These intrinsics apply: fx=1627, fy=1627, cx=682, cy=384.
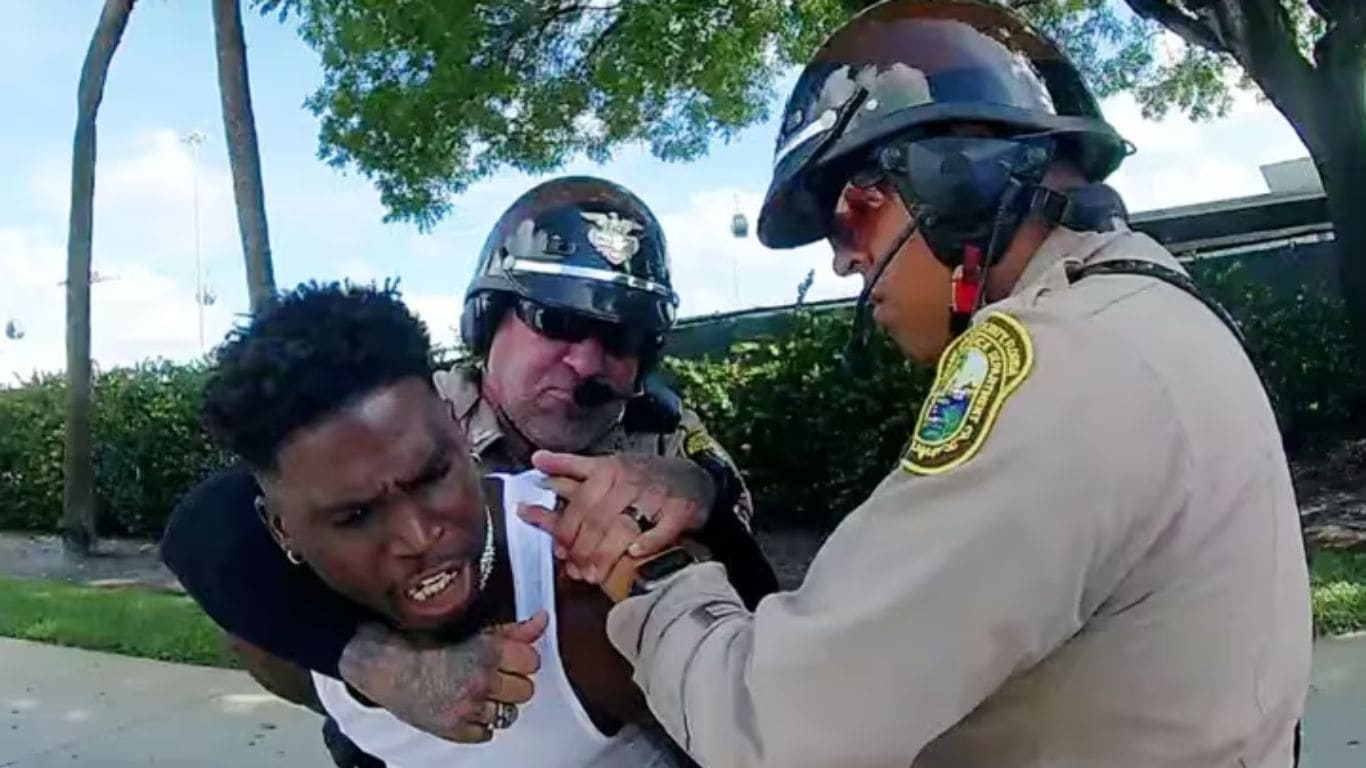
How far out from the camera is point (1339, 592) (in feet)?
21.2

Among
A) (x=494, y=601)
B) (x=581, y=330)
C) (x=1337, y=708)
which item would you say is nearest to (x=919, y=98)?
(x=494, y=601)

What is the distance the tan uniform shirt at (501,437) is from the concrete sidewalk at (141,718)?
323 centimetres

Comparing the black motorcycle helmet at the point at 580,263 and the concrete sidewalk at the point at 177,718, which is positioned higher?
the black motorcycle helmet at the point at 580,263

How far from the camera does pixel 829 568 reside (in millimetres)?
1169

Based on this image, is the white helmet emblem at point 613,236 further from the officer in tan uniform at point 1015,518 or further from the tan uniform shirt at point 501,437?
the officer in tan uniform at point 1015,518

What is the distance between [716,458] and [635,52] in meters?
8.48

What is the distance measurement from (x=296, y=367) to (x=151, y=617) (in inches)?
273

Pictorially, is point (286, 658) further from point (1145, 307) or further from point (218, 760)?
point (218, 760)

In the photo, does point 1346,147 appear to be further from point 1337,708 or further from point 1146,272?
point 1146,272

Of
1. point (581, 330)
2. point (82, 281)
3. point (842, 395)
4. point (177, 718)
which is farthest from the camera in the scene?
point (82, 281)

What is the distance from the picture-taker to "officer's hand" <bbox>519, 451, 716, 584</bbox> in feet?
4.82

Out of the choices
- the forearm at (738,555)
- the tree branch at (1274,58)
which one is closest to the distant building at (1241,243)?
the tree branch at (1274,58)

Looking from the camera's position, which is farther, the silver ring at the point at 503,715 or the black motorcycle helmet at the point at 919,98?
the silver ring at the point at 503,715

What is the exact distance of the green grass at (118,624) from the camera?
7.28 m
